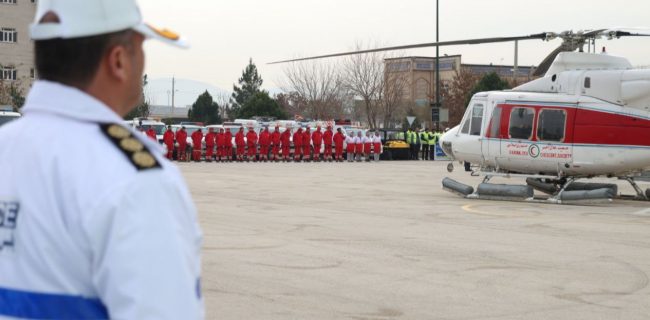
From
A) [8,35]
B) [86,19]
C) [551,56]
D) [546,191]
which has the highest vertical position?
[8,35]

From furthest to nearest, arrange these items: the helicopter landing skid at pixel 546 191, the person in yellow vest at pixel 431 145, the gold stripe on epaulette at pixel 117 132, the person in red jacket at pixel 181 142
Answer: the person in yellow vest at pixel 431 145 → the person in red jacket at pixel 181 142 → the helicopter landing skid at pixel 546 191 → the gold stripe on epaulette at pixel 117 132

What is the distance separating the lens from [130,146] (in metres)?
2.10

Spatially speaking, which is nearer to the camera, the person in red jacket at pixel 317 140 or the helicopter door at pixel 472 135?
the helicopter door at pixel 472 135

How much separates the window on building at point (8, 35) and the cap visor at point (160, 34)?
78.7 m

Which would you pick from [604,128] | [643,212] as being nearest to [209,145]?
[604,128]

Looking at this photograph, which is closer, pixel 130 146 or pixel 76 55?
pixel 130 146

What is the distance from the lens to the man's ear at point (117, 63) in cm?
224

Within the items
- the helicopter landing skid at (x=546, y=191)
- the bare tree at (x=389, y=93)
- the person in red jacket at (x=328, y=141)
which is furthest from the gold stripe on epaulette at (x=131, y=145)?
the bare tree at (x=389, y=93)

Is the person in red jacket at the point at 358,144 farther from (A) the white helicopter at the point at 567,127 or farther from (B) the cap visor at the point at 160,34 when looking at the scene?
(B) the cap visor at the point at 160,34

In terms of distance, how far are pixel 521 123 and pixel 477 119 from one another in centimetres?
123

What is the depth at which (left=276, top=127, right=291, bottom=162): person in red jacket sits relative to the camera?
132 feet

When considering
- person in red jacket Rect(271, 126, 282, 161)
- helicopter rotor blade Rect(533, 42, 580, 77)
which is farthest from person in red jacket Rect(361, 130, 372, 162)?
helicopter rotor blade Rect(533, 42, 580, 77)

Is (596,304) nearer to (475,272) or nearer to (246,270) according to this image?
(475,272)

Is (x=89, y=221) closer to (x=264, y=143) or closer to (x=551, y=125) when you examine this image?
(x=551, y=125)
